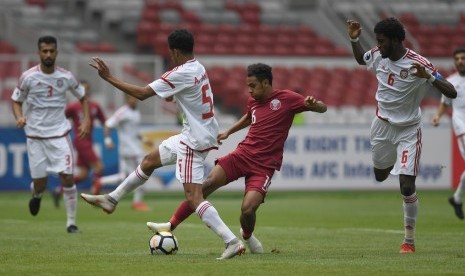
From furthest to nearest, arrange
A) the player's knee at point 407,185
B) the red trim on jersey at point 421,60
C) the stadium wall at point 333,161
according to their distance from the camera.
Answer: the stadium wall at point 333,161 < the player's knee at point 407,185 < the red trim on jersey at point 421,60

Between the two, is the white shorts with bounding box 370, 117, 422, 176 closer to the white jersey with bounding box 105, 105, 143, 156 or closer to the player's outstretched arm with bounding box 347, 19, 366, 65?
the player's outstretched arm with bounding box 347, 19, 366, 65

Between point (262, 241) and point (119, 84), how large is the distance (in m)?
3.68

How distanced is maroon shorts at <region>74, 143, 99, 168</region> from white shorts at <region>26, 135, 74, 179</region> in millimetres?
7630

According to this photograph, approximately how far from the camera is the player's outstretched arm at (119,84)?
1037 cm

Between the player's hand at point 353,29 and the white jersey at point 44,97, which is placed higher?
the player's hand at point 353,29

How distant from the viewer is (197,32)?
3525 cm

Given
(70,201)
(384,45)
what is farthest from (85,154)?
(384,45)

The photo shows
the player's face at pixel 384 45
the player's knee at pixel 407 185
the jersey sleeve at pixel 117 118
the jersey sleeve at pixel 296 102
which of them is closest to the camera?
the player's face at pixel 384 45

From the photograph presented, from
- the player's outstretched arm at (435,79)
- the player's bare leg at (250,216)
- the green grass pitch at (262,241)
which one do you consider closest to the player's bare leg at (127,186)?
the green grass pitch at (262,241)

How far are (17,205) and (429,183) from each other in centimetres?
1090

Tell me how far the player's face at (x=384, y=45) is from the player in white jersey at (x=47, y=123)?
17.0 feet

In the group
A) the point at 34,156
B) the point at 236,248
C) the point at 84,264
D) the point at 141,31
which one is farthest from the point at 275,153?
the point at 141,31

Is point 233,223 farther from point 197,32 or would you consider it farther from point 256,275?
point 197,32

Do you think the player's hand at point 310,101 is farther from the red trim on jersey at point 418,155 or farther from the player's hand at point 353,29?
the red trim on jersey at point 418,155
